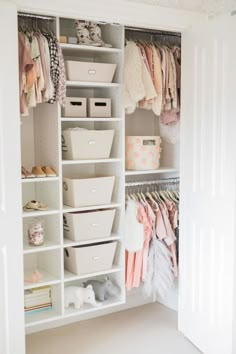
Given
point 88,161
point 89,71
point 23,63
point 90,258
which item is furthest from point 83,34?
point 90,258

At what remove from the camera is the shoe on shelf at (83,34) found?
9.80 feet

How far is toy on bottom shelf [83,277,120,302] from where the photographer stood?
3162 mm

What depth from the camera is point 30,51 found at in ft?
8.72

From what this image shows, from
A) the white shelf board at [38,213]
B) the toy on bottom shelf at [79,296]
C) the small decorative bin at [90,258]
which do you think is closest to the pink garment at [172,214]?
the small decorative bin at [90,258]

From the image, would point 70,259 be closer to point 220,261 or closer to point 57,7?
point 220,261

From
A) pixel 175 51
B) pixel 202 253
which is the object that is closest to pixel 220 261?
pixel 202 253

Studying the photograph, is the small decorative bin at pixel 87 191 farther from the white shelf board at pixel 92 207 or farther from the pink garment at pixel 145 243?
the pink garment at pixel 145 243

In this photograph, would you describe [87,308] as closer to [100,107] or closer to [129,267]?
[129,267]

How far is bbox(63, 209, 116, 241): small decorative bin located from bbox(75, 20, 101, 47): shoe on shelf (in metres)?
1.13

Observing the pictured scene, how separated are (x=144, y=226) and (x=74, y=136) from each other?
2.80ft

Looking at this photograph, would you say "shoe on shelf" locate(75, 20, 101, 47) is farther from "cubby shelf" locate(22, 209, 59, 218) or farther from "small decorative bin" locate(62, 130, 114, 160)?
"cubby shelf" locate(22, 209, 59, 218)

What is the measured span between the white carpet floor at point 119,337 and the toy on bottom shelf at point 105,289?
0.87 feet

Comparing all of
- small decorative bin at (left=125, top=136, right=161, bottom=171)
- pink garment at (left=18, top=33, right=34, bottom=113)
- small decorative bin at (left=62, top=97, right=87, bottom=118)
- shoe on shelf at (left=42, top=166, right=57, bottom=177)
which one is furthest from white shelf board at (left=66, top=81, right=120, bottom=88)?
shoe on shelf at (left=42, top=166, right=57, bottom=177)

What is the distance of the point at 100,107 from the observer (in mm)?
3104
